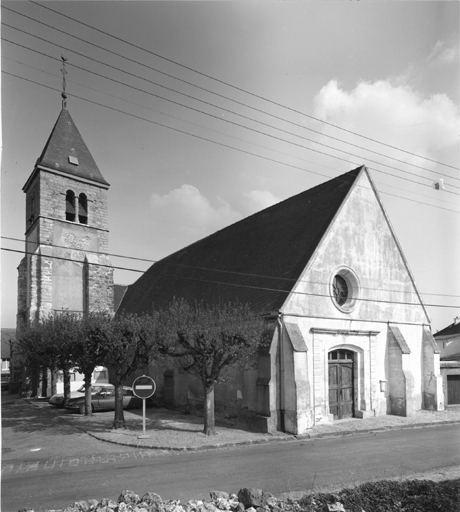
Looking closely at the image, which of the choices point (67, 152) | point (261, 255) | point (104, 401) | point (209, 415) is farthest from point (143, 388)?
point (67, 152)

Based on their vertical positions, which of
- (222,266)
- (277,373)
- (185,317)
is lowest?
(277,373)

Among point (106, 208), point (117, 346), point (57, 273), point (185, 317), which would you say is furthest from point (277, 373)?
point (106, 208)

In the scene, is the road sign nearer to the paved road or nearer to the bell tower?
the paved road

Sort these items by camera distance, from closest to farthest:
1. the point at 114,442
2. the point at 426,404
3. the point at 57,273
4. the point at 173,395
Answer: the point at 114,442, the point at 426,404, the point at 173,395, the point at 57,273

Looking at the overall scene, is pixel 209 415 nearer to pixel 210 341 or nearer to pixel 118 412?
pixel 210 341

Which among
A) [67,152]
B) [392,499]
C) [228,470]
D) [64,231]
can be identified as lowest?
[228,470]

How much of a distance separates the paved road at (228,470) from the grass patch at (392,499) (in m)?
2.05

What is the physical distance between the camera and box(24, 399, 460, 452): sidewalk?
15303 millimetres

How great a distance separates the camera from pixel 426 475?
10570 mm

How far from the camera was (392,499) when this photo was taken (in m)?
7.58

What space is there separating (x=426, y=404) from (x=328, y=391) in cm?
672

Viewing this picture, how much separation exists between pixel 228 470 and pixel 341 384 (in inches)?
390

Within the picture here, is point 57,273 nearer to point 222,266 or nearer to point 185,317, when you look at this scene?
point 222,266

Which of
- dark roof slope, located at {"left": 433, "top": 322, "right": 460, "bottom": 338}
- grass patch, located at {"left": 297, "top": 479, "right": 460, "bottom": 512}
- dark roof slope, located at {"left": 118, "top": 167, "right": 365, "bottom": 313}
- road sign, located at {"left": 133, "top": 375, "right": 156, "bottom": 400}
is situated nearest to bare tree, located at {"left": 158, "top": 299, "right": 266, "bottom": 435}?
road sign, located at {"left": 133, "top": 375, "right": 156, "bottom": 400}
